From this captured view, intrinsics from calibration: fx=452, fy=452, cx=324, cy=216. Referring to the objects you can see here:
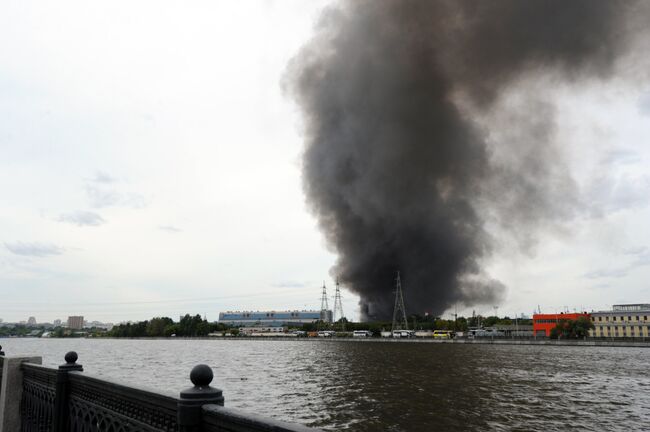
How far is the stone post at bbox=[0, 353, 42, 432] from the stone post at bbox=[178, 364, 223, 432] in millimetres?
5625

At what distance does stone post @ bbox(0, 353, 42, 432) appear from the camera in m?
6.88

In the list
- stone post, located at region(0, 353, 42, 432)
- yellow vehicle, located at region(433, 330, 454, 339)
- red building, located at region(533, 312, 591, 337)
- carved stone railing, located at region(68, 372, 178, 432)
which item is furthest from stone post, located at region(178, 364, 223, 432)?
yellow vehicle, located at region(433, 330, 454, 339)

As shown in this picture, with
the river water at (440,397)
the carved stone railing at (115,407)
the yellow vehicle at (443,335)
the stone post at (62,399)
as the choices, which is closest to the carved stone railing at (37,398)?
the stone post at (62,399)

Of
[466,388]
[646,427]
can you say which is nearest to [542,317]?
[466,388]

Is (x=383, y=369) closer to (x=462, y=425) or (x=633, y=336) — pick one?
(x=462, y=425)

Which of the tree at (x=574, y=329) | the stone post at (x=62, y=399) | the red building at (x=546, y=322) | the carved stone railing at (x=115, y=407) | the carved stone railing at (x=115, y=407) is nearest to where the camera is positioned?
the carved stone railing at (x=115, y=407)

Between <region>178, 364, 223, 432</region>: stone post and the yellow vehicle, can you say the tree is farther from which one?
<region>178, 364, 223, 432</region>: stone post

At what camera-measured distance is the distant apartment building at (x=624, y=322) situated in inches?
4419

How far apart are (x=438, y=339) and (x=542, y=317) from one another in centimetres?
2997

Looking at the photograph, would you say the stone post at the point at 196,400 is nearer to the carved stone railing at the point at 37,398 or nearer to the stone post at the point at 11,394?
the carved stone railing at the point at 37,398

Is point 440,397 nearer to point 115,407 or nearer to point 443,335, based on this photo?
point 115,407

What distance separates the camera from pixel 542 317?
130 m

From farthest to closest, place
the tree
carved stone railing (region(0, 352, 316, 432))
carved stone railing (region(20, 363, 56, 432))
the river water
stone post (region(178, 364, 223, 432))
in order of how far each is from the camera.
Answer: the tree → the river water → carved stone railing (region(20, 363, 56, 432)) → stone post (region(178, 364, 223, 432)) → carved stone railing (region(0, 352, 316, 432))

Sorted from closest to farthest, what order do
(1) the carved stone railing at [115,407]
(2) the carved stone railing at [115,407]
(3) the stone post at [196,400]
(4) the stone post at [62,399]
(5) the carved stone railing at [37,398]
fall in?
(2) the carved stone railing at [115,407] < (3) the stone post at [196,400] < (1) the carved stone railing at [115,407] < (4) the stone post at [62,399] < (5) the carved stone railing at [37,398]
